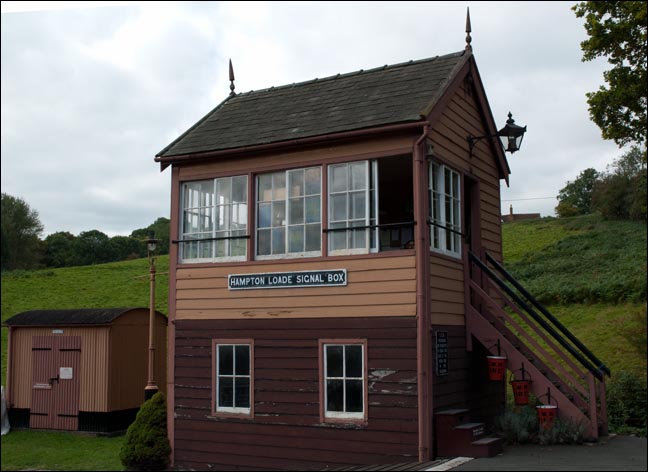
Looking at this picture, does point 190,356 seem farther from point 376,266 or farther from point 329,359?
point 376,266

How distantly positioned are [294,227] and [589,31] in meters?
6.86

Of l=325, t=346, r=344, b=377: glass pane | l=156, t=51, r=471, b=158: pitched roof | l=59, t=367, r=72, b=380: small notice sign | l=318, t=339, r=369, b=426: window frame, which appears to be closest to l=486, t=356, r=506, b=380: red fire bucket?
l=318, t=339, r=369, b=426: window frame

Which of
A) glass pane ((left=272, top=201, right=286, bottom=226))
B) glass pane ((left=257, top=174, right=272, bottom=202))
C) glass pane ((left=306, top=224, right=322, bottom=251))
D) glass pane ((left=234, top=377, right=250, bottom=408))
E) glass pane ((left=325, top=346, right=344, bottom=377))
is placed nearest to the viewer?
glass pane ((left=325, top=346, right=344, bottom=377))

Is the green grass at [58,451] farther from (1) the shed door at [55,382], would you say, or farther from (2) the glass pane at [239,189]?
(2) the glass pane at [239,189]

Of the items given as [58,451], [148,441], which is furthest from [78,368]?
[148,441]

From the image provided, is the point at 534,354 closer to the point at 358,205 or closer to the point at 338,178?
the point at 358,205

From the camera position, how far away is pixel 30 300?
37469mm

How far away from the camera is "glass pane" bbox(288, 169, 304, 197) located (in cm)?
1223

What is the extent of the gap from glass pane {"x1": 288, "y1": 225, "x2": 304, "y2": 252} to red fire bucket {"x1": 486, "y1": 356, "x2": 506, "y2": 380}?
3604 millimetres

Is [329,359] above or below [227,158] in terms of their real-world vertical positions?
below

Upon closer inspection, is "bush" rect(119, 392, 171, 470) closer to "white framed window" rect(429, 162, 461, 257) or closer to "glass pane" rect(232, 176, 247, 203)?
"glass pane" rect(232, 176, 247, 203)

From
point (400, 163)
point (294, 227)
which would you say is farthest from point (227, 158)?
point (400, 163)

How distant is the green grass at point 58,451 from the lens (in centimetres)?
1284

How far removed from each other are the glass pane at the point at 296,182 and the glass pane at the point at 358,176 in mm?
986
